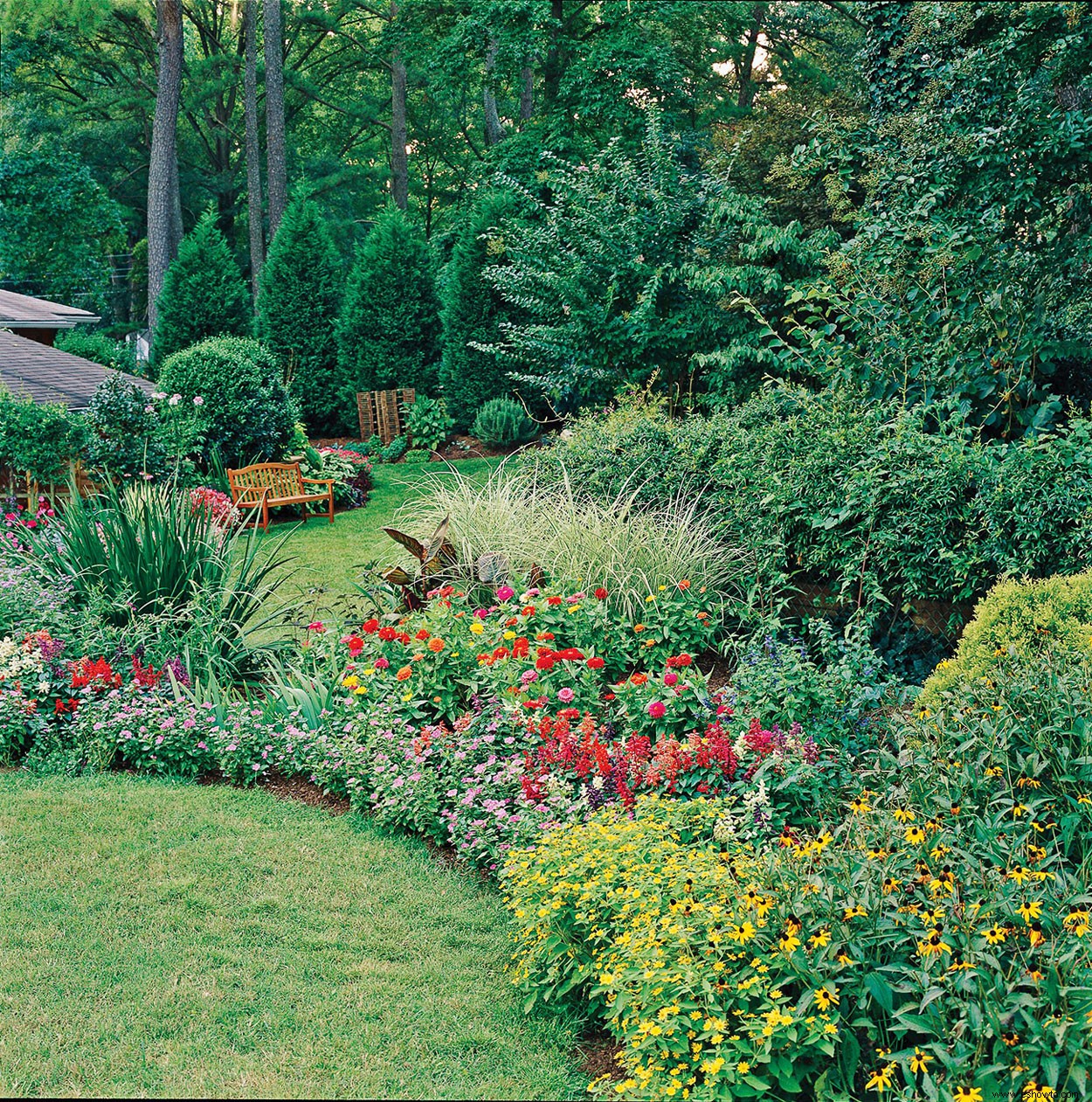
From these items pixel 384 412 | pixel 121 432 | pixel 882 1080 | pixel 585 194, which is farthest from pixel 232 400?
pixel 882 1080

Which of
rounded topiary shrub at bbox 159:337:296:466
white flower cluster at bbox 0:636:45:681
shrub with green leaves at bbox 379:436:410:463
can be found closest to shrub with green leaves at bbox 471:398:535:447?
→ shrub with green leaves at bbox 379:436:410:463

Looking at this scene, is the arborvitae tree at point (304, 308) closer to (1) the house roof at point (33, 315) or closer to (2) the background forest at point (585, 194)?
(2) the background forest at point (585, 194)

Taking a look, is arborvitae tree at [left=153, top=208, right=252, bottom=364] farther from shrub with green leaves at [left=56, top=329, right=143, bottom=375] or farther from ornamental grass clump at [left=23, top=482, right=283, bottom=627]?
ornamental grass clump at [left=23, top=482, right=283, bottom=627]

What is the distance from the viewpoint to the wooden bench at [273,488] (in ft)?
36.4

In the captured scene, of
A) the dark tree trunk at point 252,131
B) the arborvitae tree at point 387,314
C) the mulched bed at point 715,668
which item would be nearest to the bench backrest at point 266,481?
the arborvitae tree at point 387,314

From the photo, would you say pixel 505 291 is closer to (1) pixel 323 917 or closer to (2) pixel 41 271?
(1) pixel 323 917

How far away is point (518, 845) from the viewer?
377 cm

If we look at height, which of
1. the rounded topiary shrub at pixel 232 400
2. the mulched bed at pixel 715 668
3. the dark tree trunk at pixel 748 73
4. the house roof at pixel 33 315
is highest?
the dark tree trunk at pixel 748 73

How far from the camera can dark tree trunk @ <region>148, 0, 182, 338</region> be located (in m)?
20.0

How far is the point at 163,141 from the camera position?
2067cm

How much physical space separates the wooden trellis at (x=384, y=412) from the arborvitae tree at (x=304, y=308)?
113cm

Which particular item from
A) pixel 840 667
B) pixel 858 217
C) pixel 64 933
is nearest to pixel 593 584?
pixel 840 667

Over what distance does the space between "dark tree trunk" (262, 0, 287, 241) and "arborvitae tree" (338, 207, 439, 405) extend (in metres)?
5.52

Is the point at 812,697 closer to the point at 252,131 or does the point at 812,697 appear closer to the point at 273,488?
the point at 273,488
